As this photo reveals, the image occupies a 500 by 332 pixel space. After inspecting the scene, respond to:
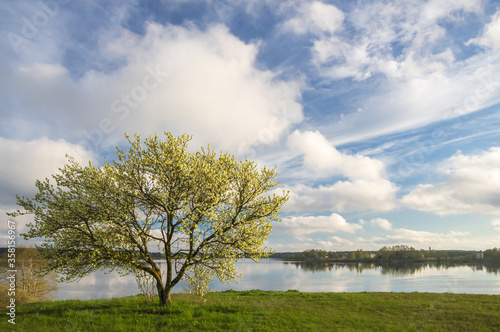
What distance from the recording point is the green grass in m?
16.8

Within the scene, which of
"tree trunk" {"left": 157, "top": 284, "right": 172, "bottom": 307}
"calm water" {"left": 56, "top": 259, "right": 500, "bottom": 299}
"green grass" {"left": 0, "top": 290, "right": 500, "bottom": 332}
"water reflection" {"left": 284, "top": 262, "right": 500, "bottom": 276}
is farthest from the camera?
"water reflection" {"left": 284, "top": 262, "right": 500, "bottom": 276}

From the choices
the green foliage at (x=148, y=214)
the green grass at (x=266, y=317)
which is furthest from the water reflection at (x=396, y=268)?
the green foliage at (x=148, y=214)

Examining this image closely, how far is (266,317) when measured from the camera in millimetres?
19047

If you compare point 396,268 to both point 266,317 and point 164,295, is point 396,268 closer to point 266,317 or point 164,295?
point 266,317

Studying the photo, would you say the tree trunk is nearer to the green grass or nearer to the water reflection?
the green grass

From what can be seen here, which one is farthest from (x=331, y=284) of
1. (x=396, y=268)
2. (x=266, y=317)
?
(x=396, y=268)

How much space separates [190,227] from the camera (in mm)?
20531

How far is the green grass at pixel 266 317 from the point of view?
55.1 ft

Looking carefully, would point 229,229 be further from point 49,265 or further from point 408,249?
point 408,249

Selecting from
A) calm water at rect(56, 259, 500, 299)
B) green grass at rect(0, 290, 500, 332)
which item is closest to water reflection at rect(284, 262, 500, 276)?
calm water at rect(56, 259, 500, 299)

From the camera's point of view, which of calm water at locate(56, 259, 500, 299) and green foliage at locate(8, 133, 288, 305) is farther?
calm water at locate(56, 259, 500, 299)

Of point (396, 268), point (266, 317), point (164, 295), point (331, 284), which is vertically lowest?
point (396, 268)

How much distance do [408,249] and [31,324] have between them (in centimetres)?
22072

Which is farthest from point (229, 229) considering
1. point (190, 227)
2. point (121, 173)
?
point (121, 173)
